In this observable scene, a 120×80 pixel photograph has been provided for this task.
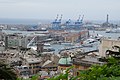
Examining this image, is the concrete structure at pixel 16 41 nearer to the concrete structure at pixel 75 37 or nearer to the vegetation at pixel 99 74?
the concrete structure at pixel 75 37

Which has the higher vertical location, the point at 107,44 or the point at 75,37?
the point at 107,44

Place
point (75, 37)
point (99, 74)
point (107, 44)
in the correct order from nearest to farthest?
point (99, 74) < point (107, 44) < point (75, 37)

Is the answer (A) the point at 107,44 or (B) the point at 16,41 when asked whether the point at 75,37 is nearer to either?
(B) the point at 16,41

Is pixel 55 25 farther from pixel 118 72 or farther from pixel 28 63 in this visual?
pixel 118 72

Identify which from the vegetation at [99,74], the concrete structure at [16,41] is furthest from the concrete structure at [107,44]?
the concrete structure at [16,41]

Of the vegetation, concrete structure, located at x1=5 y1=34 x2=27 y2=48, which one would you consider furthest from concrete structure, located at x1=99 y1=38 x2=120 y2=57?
concrete structure, located at x1=5 y1=34 x2=27 y2=48

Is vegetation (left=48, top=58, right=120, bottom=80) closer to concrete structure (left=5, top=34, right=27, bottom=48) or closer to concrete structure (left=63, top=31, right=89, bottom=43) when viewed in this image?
concrete structure (left=5, top=34, right=27, bottom=48)

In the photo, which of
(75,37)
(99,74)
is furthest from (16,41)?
(99,74)

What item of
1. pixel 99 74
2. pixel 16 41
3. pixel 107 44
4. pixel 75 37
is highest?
pixel 99 74

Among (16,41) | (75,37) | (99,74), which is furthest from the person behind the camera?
(75,37)

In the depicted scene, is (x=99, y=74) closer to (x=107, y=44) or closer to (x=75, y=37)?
(x=107, y=44)

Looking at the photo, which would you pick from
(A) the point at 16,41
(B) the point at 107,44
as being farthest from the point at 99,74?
(A) the point at 16,41

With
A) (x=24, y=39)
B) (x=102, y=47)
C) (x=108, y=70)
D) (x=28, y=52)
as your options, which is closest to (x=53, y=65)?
(x=28, y=52)

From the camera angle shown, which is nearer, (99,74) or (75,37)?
(99,74)
